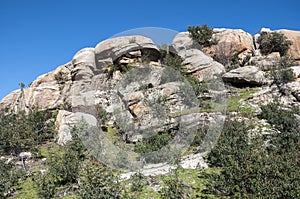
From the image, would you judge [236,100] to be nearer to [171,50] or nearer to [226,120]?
[226,120]

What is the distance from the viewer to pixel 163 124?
1722cm

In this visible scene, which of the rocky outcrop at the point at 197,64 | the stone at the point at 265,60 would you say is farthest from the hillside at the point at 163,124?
the stone at the point at 265,60

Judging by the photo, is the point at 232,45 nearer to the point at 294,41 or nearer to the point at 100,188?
the point at 294,41

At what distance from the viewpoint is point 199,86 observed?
2166 centimetres

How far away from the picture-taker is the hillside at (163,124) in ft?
31.7

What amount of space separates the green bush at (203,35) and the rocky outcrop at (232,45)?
700 mm

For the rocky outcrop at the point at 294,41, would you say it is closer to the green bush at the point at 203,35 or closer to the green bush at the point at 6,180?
the green bush at the point at 203,35

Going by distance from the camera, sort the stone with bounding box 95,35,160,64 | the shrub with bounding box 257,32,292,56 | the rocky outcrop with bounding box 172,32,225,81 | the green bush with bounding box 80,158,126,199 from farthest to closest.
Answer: the shrub with bounding box 257,32,292,56 → the stone with bounding box 95,35,160,64 → the rocky outcrop with bounding box 172,32,225,81 → the green bush with bounding box 80,158,126,199

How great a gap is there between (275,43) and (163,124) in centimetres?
2254

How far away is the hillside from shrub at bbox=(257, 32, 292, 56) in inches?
5.0

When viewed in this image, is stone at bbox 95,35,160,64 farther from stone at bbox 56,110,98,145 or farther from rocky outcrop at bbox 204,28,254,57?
stone at bbox 56,110,98,145

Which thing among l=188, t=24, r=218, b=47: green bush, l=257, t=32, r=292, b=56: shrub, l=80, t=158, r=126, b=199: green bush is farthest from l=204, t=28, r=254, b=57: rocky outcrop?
l=80, t=158, r=126, b=199: green bush

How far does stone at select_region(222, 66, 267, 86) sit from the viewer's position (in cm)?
2372

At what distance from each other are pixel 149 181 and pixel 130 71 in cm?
1639
